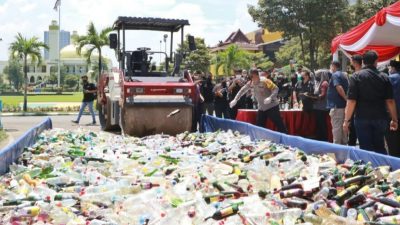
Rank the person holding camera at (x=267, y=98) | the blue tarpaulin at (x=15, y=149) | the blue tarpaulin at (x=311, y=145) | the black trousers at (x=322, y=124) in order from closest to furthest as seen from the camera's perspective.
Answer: the blue tarpaulin at (x=311, y=145), the blue tarpaulin at (x=15, y=149), the person holding camera at (x=267, y=98), the black trousers at (x=322, y=124)

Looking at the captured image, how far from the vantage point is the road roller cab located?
41.1ft

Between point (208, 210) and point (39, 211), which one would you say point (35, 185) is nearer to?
point (39, 211)

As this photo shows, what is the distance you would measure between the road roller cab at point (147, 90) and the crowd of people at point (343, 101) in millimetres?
1011

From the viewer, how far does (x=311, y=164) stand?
7.15 metres

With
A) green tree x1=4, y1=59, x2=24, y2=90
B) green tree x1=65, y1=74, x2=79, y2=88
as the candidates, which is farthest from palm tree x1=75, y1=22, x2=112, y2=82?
green tree x1=4, y1=59, x2=24, y2=90

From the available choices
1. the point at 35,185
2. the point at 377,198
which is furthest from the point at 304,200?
the point at 35,185

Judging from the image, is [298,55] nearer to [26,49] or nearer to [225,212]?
[26,49]

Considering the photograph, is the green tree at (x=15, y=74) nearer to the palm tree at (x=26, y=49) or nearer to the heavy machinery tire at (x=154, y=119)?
the palm tree at (x=26, y=49)

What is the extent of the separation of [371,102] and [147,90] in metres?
6.17

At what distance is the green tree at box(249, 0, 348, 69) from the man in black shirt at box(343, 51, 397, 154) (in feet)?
102

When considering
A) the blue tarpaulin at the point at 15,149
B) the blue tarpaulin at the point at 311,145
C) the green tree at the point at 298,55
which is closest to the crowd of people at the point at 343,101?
the blue tarpaulin at the point at 311,145

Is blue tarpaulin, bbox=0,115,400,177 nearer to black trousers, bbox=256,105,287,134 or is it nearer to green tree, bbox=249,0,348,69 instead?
black trousers, bbox=256,105,287,134

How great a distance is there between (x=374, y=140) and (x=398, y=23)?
99.9 inches

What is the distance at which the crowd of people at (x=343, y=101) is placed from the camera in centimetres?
758
